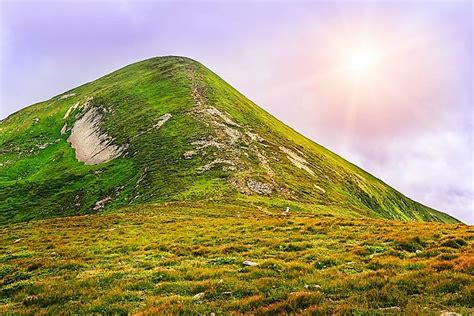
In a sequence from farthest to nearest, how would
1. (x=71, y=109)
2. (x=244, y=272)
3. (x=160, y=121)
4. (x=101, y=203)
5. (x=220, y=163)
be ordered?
(x=71, y=109) < (x=160, y=121) < (x=220, y=163) < (x=101, y=203) < (x=244, y=272)

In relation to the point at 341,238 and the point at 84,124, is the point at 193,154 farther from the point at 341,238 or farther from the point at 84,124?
the point at 84,124

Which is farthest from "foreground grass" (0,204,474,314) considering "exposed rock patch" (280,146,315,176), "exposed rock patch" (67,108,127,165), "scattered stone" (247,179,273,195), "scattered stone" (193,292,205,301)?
"exposed rock patch" (67,108,127,165)

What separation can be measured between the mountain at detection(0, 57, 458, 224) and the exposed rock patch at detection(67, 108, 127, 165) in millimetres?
438

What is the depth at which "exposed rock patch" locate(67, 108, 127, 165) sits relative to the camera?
96.0 m

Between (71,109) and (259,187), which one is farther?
(71,109)

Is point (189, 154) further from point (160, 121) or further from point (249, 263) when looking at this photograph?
point (249, 263)

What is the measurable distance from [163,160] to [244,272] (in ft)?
206

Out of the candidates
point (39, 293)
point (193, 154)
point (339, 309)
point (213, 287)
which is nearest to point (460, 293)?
point (339, 309)

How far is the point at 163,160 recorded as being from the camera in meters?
78.9

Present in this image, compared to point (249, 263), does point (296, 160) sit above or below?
above

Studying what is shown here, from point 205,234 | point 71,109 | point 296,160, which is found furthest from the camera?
point 71,109

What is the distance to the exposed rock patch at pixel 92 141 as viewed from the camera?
9601 centimetres

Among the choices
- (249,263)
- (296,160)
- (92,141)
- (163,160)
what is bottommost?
(249,263)

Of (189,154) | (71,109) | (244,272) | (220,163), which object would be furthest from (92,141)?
(244,272)
